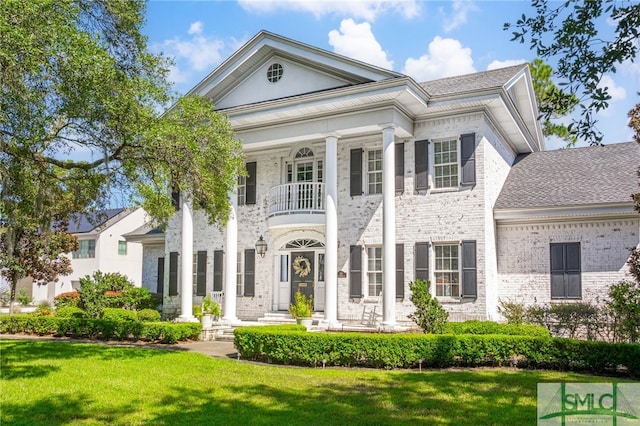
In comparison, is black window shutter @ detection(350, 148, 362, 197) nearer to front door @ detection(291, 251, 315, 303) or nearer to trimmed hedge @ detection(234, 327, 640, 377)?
front door @ detection(291, 251, 315, 303)

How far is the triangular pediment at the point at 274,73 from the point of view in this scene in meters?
17.5

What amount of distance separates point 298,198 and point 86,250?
28.1m

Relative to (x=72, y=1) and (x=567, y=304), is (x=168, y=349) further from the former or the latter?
(x=567, y=304)

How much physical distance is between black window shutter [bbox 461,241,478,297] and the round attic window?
320 inches

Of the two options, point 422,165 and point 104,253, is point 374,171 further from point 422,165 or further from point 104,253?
point 104,253

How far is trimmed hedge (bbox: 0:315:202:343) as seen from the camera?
52.9 feet

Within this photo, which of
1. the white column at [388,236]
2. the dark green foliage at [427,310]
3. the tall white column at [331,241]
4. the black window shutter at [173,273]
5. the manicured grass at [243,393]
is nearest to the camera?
the manicured grass at [243,393]

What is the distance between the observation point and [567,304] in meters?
16.1

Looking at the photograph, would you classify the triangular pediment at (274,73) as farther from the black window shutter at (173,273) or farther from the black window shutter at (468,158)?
the black window shutter at (173,273)

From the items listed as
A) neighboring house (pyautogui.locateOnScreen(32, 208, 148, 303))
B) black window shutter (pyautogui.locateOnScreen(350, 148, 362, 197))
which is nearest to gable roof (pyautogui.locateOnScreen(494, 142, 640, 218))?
black window shutter (pyautogui.locateOnScreen(350, 148, 362, 197))

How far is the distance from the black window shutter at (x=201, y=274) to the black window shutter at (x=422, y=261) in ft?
26.8

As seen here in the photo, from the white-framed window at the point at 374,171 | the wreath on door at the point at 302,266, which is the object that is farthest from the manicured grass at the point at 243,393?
the white-framed window at the point at 374,171

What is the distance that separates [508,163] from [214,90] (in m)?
10.5

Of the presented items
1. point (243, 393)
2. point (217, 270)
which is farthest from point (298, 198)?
point (243, 393)
